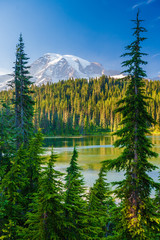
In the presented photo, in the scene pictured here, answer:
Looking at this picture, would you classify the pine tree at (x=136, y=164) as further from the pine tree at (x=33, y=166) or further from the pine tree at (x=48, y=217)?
the pine tree at (x=33, y=166)

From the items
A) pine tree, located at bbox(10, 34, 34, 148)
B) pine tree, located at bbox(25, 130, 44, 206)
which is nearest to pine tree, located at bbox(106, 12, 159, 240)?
pine tree, located at bbox(25, 130, 44, 206)

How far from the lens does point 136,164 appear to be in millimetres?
7277

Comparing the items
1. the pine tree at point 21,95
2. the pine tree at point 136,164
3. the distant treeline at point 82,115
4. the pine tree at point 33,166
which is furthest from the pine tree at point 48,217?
the distant treeline at point 82,115

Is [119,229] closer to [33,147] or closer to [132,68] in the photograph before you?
[132,68]

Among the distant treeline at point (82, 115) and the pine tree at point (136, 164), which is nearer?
the pine tree at point (136, 164)

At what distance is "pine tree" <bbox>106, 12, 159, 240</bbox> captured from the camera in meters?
6.98

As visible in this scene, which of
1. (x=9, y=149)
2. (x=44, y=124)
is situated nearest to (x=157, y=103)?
(x=44, y=124)

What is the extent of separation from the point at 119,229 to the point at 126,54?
22.3 feet

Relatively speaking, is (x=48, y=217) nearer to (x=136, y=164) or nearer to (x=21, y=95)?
(x=136, y=164)

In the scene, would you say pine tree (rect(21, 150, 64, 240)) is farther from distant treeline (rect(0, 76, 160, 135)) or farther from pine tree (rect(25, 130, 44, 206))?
distant treeline (rect(0, 76, 160, 135))

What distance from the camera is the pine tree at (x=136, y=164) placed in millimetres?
6977

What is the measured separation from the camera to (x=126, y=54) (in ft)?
24.6

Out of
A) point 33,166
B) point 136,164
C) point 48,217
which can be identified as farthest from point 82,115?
point 48,217

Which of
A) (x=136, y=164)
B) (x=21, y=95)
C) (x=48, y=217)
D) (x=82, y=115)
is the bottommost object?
(x=48, y=217)
